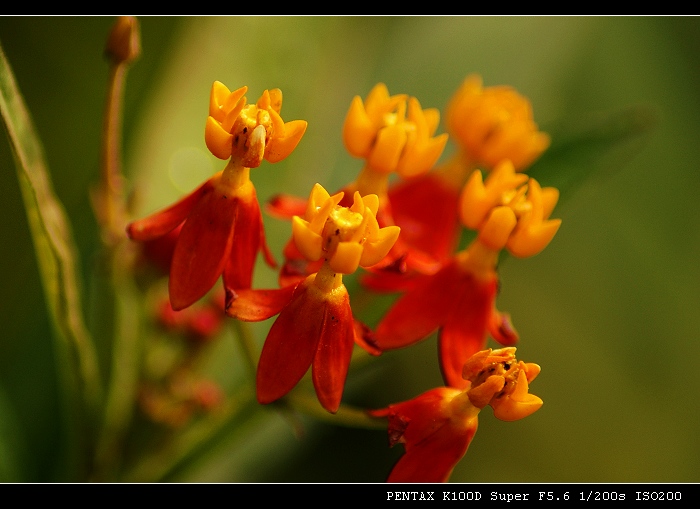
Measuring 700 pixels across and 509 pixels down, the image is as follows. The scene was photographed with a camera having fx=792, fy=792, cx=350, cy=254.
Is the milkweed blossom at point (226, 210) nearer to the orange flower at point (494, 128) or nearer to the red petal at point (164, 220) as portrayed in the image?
the red petal at point (164, 220)

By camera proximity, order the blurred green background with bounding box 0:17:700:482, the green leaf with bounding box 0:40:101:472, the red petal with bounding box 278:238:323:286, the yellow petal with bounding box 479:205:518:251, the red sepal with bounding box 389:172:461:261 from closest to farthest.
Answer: the green leaf with bounding box 0:40:101:472, the red petal with bounding box 278:238:323:286, the yellow petal with bounding box 479:205:518:251, the red sepal with bounding box 389:172:461:261, the blurred green background with bounding box 0:17:700:482

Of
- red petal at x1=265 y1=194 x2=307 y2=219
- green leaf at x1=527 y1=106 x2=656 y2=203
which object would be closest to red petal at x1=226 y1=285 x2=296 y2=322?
red petal at x1=265 y1=194 x2=307 y2=219

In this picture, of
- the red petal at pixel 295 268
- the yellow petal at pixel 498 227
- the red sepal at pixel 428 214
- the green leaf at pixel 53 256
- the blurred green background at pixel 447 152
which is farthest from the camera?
the blurred green background at pixel 447 152

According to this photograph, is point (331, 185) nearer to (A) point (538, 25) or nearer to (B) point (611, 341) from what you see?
(A) point (538, 25)

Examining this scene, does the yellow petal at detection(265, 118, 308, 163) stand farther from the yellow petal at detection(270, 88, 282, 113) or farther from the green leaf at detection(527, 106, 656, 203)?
the green leaf at detection(527, 106, 656, 203)

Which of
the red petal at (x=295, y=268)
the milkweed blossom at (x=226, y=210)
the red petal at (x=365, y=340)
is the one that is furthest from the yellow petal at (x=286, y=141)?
the red petal at (x=365, y=340)

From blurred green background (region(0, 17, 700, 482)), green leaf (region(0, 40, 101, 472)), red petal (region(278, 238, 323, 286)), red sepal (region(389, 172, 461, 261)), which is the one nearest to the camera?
green leaf (region(0, 40, 101, 472))
